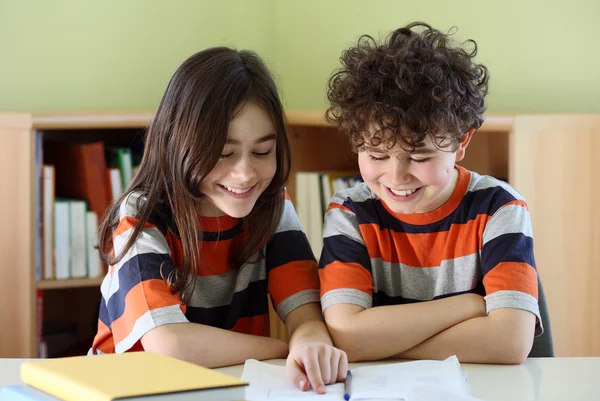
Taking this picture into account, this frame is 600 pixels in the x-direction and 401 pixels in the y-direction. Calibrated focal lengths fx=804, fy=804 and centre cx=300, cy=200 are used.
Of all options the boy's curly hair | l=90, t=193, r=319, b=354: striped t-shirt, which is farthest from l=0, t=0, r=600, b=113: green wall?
l=90, t=193, r=319, b=354: striped t-shirt

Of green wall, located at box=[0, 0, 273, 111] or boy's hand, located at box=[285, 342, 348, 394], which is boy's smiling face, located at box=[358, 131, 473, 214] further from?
green wall, located at box=[0, 0, 273, 111]

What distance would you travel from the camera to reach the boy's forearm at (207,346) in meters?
1.18

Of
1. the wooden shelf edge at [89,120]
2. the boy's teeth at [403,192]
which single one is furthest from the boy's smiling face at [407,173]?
the wooden shelf edge at [89,120]

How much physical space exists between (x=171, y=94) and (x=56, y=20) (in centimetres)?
160

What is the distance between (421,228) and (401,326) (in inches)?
8.3

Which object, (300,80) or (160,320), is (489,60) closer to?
(300,80)

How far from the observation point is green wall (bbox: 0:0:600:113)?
7.92ft

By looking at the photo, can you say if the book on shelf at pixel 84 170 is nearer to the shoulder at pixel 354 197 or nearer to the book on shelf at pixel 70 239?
the book on shelf at pixel 70 239

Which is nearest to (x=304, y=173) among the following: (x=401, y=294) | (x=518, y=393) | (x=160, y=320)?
(x=401, y=294)

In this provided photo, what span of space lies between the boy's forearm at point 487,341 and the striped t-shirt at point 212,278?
0.83ft

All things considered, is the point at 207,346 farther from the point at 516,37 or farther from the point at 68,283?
the point at 516,37

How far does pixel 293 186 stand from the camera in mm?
2465

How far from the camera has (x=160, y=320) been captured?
121cm

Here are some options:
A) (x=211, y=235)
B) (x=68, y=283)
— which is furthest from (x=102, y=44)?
(x=211, y=235)
